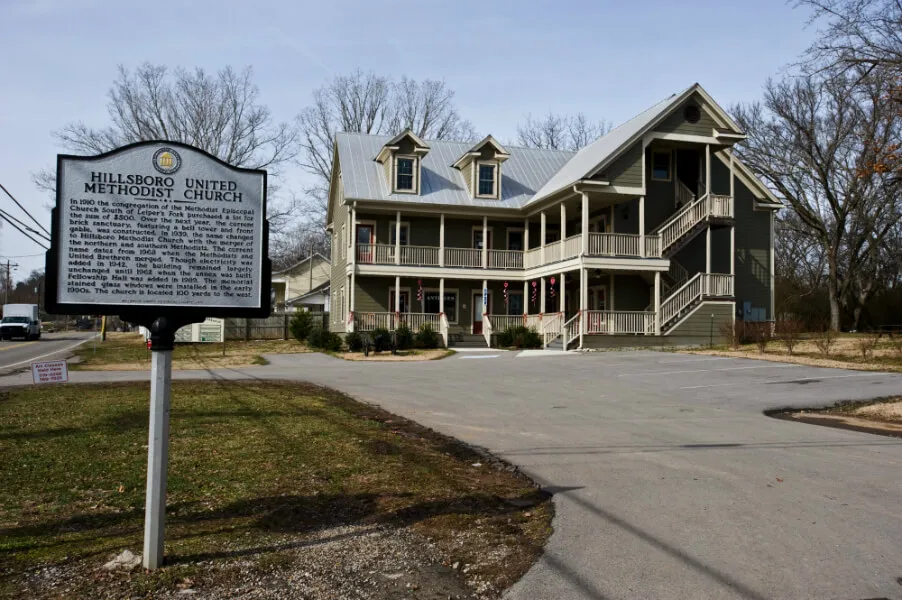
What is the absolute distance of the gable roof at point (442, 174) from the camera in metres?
34.7

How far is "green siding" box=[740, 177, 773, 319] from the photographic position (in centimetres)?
3475

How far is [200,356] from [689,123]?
21.7 m

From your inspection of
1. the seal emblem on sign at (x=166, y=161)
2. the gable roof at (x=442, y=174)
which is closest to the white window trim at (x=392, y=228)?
the gable roof at (x=442, y=174)

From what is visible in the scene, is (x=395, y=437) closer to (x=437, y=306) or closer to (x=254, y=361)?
(x=254, y=361)

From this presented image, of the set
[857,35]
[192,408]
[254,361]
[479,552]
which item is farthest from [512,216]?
[479,552]

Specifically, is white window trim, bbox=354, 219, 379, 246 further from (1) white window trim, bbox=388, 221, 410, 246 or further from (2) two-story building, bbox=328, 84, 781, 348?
(1) white window trim, bbox=388, 221, 410, 246

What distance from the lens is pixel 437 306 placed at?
36.3 metres

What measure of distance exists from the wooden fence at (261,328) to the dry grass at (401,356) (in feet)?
39.2

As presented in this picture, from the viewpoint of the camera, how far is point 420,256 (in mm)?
34531

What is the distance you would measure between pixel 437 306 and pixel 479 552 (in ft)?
102

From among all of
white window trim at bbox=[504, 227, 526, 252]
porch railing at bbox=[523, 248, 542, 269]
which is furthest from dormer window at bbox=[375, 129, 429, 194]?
porch railing at bbox=[523, 248, 542, 269]

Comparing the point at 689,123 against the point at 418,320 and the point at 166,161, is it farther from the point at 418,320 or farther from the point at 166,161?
the point at 166,161

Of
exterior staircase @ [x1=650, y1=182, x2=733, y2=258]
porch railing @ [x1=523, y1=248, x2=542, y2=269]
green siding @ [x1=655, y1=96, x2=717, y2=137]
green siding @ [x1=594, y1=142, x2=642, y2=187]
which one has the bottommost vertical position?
porch railing @ [x1=523, y1=248, x2=542, y2=269]

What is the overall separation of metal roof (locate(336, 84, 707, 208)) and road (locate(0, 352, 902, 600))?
16.5 m
